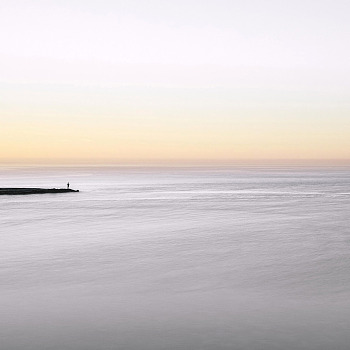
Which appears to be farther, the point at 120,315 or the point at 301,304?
the point at 301,304

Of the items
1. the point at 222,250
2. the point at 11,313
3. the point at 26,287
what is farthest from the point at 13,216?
the point at 11,313

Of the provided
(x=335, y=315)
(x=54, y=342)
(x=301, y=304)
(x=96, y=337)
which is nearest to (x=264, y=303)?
(x=301, y=304)

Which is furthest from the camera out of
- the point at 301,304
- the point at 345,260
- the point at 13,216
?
the point at 13,216

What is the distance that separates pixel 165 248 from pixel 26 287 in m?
13.5

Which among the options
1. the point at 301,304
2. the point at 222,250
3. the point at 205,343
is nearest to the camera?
the point at 205,343

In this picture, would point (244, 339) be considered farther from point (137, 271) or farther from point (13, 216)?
point (13, 216)

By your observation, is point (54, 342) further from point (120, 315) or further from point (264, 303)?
point (264, 303)

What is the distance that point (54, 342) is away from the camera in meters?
14.7

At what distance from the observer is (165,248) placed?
33.8 meters

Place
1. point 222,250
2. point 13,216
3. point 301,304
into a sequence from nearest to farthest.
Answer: point 301,304
point 222,250
point 13,216

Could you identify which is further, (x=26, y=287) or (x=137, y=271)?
(x=137, y=271)

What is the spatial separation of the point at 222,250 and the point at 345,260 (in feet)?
27.9

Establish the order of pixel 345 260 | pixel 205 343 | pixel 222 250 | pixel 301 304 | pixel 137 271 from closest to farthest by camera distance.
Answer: pixel 205 343 → pixel 301 304 → pixel 137 271 → pixel 345 260 → pixel 222 250

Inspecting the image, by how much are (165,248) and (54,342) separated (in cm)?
1940
